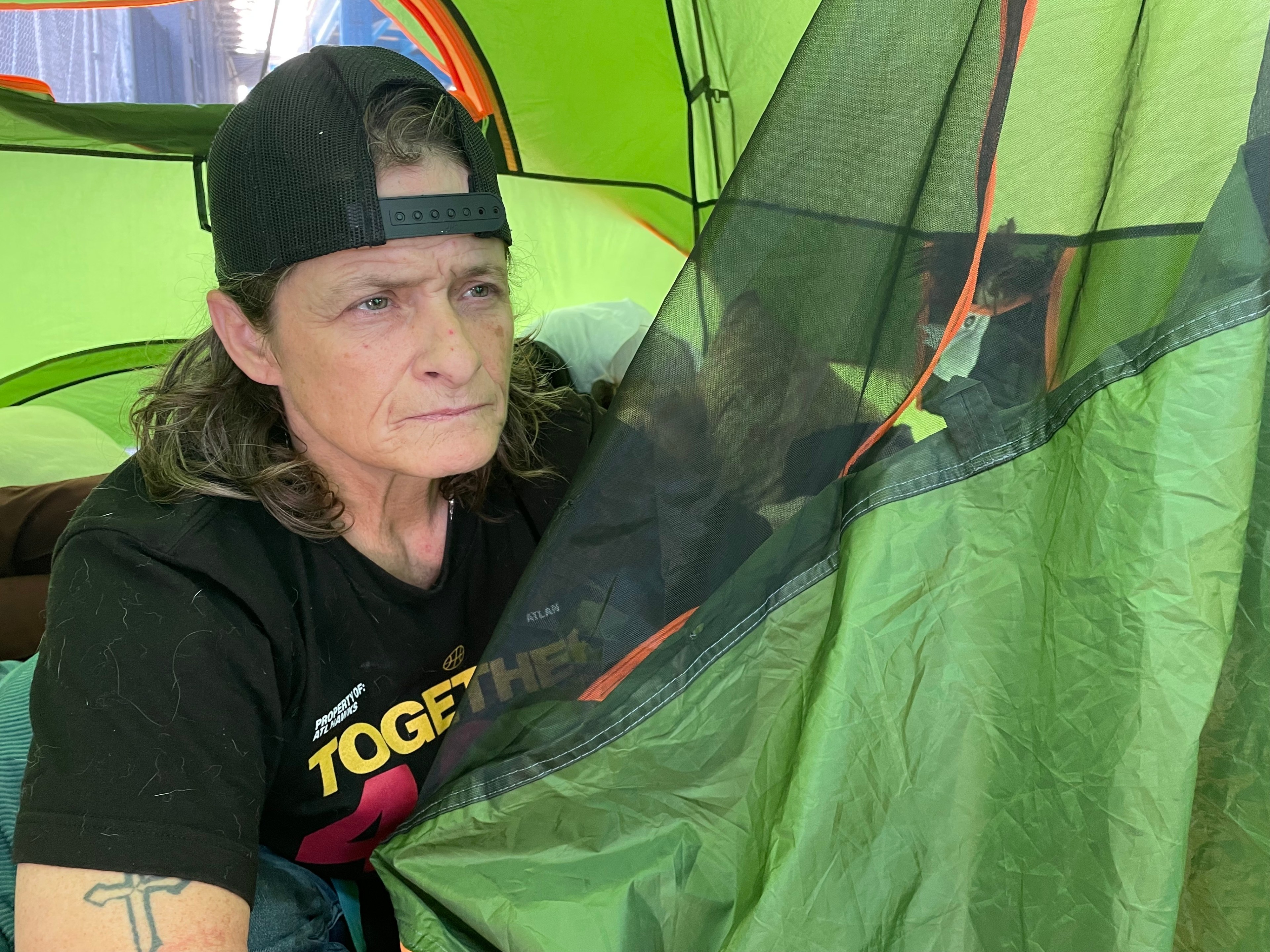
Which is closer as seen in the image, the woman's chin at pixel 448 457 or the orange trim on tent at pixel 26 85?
the woman's chin at pixel 448 457

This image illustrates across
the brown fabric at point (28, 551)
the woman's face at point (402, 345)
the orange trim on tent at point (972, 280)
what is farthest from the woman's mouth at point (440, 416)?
the brown fabric at point (28, 551)

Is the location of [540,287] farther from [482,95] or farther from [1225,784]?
[1225,784]

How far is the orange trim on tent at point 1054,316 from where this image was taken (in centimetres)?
59

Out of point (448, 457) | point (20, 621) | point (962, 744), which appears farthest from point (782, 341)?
point (20, 621)

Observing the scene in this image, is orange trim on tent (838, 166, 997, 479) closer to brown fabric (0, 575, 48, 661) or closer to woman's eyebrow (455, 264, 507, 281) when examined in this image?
woman's eyebrow (455, 264, 507, 281)

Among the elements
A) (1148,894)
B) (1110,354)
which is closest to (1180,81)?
(1110,354)

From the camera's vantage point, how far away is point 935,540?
1.92ft

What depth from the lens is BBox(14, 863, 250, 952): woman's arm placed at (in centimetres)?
65

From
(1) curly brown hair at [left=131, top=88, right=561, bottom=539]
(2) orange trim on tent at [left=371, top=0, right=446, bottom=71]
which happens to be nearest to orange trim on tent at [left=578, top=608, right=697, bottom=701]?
(1) curly brown hair at [left=131, top=88, right=561, bottom=539]

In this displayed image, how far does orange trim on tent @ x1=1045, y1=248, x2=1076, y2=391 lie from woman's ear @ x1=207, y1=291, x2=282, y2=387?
0.62m

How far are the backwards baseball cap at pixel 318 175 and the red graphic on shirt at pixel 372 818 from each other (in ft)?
1.46

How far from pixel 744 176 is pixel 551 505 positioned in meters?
0.54

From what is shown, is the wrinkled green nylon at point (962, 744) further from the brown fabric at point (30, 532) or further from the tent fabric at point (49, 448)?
the tent fabric at point (49, 448)

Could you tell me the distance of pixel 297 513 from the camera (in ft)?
2.91
